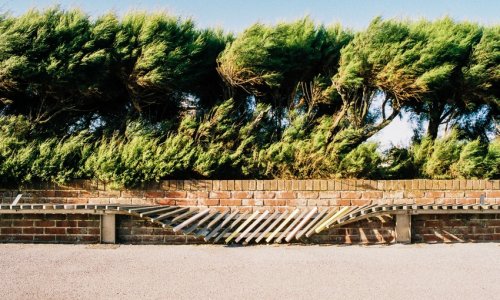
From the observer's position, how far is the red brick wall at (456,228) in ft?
21.4

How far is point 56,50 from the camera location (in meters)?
7.02

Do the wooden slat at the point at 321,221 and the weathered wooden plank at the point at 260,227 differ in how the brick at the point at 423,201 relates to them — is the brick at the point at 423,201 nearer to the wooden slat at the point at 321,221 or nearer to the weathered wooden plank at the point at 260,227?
the wooden slat at the point at 321,221

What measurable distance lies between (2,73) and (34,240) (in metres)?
2.89

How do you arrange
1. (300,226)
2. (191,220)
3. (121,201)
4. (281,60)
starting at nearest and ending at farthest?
(191,220) → (300,226) → (121,201) → (281,60)

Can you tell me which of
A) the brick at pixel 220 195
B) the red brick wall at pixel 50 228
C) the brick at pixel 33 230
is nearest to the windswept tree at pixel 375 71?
the brick at pixel 220 195

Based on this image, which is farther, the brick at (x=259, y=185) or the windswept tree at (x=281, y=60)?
the windswept tree at (x=281, y=60)

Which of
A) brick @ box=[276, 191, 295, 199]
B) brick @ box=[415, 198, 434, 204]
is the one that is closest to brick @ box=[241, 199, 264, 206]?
brick @ box=[276, 191, 295, 199]

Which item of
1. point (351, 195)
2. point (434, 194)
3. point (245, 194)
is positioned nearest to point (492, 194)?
point (434, 194)

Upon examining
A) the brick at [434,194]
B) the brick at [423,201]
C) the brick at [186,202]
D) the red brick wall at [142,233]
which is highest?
the brick at [434,194]

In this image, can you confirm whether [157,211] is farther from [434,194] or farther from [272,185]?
[434,194]

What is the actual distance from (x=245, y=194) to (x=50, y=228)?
122 inches

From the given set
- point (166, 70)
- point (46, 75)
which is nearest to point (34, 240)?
point (46, 75)

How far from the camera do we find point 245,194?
6969 mm

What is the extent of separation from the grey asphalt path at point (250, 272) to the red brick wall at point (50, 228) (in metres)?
0.24
